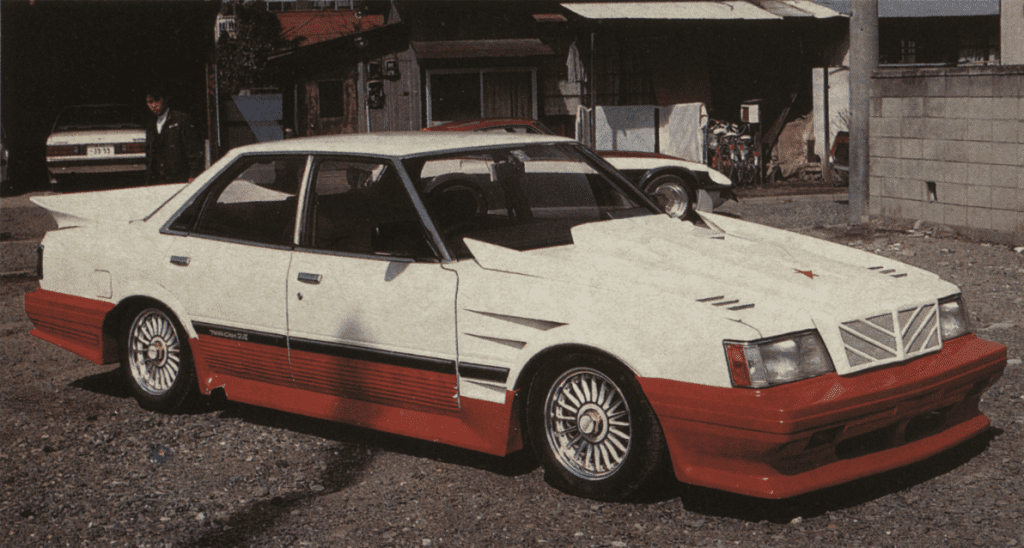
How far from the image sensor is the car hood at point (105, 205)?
6.06 m

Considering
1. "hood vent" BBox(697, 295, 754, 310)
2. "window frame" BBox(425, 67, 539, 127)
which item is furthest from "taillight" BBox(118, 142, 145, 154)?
"hood vent" BBox(697, 295, 754, 310)

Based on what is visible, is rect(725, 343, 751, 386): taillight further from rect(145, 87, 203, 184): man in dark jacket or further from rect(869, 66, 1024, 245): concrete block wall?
rect(869, 66, 1024, 245): concrete block wall

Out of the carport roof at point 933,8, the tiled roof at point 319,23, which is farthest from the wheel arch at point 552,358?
the tiled roof at point 319,23

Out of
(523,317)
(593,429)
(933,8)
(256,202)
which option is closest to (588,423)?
(593,429)

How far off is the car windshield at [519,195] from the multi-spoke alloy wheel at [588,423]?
0.78 metres

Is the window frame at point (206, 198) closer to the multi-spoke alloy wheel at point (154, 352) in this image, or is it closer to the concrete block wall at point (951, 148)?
the multi-spoke alloy wheel at point (154, 352)

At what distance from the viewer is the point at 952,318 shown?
14.6ft

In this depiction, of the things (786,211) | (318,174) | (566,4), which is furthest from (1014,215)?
(566,4)

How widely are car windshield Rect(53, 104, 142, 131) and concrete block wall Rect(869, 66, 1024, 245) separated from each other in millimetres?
14106

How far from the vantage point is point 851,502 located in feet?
13.7

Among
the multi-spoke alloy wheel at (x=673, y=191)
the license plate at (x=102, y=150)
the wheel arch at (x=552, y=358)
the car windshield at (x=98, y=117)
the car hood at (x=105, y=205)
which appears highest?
the car windshield at (x=98, y=117)

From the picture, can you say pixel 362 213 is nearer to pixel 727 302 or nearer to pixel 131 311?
pixel 131 311

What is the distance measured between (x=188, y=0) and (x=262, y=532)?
67.1 feet

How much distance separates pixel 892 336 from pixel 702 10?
1884 cm
